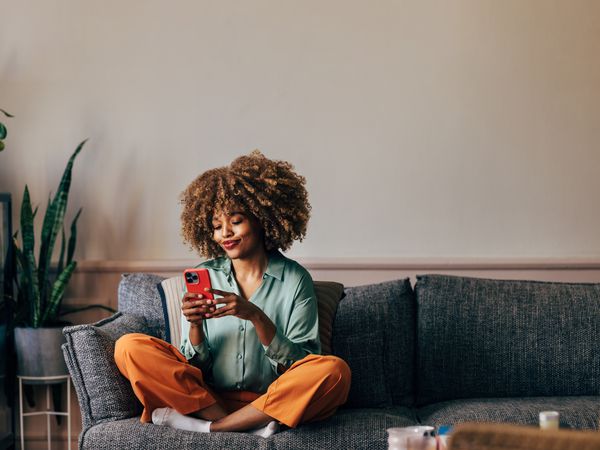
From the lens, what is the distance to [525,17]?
3.16 metres

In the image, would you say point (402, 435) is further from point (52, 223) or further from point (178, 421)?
point (52, 223)

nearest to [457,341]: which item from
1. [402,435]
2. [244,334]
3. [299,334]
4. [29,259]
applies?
[299,334]

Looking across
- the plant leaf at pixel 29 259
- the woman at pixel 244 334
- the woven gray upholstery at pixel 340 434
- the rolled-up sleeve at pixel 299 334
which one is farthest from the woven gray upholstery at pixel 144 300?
the woven gray upholstery at pixel 340 434

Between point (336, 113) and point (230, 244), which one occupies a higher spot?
point (336, 113)

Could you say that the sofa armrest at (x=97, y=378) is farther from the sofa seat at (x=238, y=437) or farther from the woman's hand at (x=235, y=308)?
the woman's hand at (x=235, y=308)

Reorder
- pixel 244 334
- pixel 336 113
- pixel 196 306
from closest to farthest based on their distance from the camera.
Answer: pixel 196 306 → pixel 244 334 → pixel 336 113

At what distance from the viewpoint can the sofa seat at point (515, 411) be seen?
2340mm

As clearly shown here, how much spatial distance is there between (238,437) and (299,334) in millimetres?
351

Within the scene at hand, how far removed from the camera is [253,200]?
2.44 metres

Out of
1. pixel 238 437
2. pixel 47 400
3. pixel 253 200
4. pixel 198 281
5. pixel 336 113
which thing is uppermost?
pixel 336 113

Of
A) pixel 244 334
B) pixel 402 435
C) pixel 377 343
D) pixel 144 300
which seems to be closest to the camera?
pixel 402 435

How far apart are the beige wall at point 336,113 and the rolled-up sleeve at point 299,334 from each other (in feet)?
2.69

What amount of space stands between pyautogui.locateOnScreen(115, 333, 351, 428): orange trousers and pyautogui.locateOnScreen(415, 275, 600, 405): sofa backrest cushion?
56cm

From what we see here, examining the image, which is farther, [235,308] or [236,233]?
[236,233]
